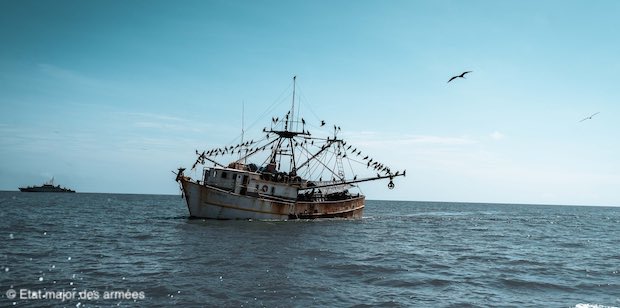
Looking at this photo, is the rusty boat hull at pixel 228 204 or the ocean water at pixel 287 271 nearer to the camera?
the ocean water at pixel 287 271

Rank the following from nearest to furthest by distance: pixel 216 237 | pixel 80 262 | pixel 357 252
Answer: pixel 80 262
pixel 357 252
pixel 216 237

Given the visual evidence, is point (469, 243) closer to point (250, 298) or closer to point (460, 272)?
point (460, 272)

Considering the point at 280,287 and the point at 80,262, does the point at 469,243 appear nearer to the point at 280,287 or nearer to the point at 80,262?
the point at 280,287

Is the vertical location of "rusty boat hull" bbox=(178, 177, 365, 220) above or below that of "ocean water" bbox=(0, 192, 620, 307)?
above

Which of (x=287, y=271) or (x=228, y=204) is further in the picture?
(x=228, y=204)

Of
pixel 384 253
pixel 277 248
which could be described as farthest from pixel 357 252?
pixel 277 248

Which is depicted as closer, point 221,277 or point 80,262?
point 221,277

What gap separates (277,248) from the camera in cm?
2258

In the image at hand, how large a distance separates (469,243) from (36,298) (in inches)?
987

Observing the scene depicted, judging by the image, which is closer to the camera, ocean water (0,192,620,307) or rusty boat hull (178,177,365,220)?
ocean water (0,192,620,307)

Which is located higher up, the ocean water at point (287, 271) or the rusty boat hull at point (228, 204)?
the rusty boat hull at point (228, 204)

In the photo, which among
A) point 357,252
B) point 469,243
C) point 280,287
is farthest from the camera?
point 469,243

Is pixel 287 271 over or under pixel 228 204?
under

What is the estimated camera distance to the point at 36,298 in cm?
1182
